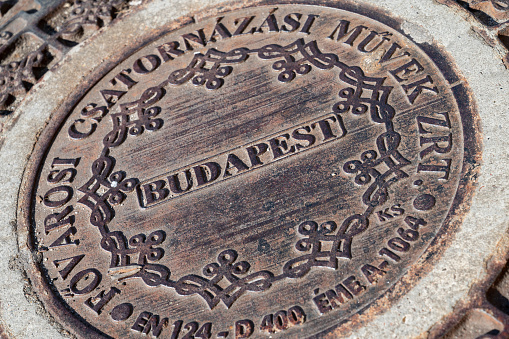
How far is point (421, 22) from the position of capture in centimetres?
271

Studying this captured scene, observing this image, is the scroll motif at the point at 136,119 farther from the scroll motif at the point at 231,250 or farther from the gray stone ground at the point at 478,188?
the gray stone ground at the point at 478,188

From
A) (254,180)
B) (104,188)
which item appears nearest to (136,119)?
(104,188)

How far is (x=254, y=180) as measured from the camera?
2455 mm

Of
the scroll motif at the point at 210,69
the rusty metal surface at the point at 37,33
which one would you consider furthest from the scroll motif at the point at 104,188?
the rusty metal surface at the point at 37,33

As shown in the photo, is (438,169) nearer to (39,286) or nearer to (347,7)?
(347,7)

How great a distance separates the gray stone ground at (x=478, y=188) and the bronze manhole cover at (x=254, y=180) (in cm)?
7

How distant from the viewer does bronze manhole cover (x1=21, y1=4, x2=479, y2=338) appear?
84.0 inches

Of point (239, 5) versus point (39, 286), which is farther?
point (239, 5)

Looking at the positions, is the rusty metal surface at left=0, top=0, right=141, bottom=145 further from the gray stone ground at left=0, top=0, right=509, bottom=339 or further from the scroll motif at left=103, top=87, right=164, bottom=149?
the scroll motif at left=103, top=87, right=164, bottom=149

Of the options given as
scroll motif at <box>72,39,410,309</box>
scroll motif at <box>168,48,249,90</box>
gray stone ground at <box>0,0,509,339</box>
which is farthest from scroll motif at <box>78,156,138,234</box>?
scroll motif at <box>168,48,249,90</box>

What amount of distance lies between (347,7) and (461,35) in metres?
0.63

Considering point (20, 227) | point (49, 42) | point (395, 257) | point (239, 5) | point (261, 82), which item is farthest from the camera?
point (49, 42)

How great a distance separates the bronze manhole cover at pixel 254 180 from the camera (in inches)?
84.0

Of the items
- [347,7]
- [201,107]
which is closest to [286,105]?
[201,107]
